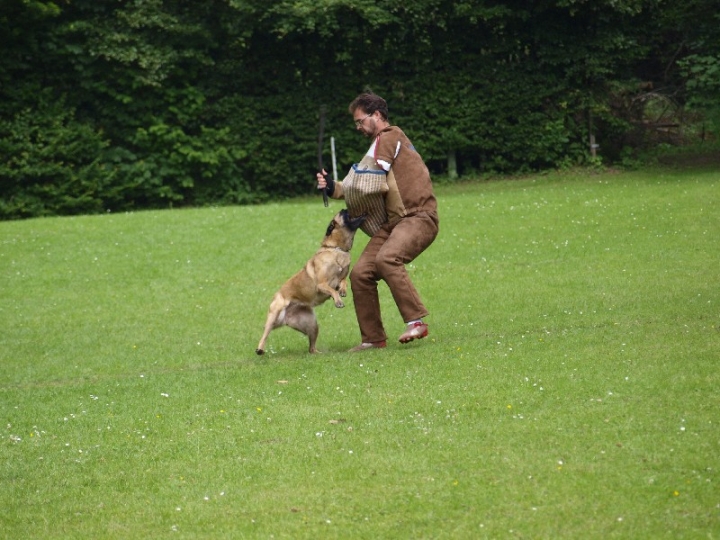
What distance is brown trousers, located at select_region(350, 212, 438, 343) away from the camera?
1025cm

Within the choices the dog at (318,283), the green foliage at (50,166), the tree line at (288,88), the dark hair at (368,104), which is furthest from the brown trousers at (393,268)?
the green foliage at (50,166)

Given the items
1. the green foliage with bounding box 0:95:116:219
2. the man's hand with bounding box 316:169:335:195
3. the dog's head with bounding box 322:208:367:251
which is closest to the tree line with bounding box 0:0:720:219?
the green foliage with bounding box 0:95:116:219

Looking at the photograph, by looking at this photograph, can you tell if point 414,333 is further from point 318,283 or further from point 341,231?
point 341,231

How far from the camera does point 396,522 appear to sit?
590cm

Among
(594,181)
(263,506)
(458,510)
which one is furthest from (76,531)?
(594,181)

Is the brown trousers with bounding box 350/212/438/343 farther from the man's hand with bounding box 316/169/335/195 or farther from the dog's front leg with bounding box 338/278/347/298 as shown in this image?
the man's hand with bounding box 316/169/335/195

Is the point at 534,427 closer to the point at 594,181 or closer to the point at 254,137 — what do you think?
the point at 594,181

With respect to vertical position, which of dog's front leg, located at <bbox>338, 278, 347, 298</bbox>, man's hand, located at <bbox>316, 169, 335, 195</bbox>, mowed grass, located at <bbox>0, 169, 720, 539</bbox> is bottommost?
mowed grass, located at <bbox>0, 169, 720, 539</bbox>

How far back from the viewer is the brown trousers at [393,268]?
10.2 meters

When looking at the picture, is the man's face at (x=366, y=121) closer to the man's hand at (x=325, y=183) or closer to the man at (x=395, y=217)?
the man at (x=395, y=217)

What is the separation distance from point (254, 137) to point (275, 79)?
1738 millimetres

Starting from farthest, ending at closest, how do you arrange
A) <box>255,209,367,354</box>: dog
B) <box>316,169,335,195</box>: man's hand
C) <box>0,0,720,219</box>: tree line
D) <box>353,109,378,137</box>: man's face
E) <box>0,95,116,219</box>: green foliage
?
<box>0,0,720,219</box>: tree line
<box>0,95,116,219</box>: green foliage
<box>255,209,367,354</box>: dog
<box>353,109,378,137</box>: man's face
<box>316,169,335,195</box>: man's hand

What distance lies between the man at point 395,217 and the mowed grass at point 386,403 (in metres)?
0.57

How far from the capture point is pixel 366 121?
1036cm
